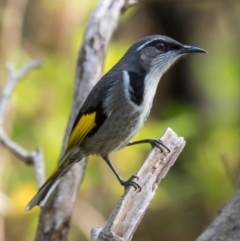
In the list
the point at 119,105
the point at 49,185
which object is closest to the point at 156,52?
the point at 119,105

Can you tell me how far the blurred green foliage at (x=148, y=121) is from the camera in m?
4.82

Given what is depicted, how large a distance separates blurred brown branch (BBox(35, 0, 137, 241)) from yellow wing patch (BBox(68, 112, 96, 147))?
0.23m

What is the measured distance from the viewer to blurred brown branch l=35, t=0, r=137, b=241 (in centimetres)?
328

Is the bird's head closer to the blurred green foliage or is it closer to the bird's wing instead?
the bird's wing

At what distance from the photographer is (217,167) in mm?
5703

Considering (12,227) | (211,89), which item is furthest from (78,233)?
(211,89)

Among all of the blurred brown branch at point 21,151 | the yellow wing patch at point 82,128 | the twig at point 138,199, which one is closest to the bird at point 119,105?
→ the yellow wing patch at point 82,128

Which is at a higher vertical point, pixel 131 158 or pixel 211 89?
pixel 211 89

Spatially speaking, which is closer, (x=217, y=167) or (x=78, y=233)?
(x=217, y=167)

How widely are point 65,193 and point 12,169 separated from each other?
1.85 m

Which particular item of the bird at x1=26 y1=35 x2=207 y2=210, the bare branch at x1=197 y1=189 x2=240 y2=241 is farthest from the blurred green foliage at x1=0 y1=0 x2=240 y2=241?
the bare branch at x1=197 y1=189 x2=240 y2=241

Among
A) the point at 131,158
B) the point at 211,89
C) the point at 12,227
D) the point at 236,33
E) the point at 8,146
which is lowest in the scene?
the point at 12,227

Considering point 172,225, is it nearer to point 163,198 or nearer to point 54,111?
point 163,198

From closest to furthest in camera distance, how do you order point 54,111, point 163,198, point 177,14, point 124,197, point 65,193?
point 124,197
point 65,193
point 54,111
point 163,198
point 177,14
